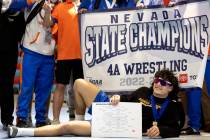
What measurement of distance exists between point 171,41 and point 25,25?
154 cm

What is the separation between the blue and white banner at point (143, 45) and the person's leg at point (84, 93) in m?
0.38

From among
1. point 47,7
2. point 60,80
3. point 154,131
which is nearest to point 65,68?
point 60,80

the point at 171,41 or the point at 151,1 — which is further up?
the point at 151,1

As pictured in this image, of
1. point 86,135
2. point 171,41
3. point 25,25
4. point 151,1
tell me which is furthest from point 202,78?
point 25,25

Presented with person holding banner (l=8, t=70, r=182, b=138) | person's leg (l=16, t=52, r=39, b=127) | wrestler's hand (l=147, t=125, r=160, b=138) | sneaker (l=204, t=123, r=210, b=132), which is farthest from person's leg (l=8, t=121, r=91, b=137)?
sneaker (l=204, t=123, r=210, b=132)

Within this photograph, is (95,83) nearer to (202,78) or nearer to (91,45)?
(91,45)

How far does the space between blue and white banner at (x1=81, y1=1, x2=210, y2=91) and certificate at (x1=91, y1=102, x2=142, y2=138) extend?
0.72 m

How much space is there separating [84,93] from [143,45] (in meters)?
0.83

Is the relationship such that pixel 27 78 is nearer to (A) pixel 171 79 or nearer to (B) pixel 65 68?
(B) pixel 65 68

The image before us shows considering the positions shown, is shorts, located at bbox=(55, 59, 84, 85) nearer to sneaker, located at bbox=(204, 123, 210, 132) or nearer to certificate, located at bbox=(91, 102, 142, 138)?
certificate, located at bbox=(91, 102, 142, 138)

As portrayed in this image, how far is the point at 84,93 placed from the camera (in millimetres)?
3998

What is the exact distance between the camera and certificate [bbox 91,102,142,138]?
3613 mm

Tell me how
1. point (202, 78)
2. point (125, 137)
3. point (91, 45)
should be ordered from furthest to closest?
point (91, 45) → point (202, 78) → point (125, 137)

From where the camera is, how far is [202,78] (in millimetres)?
4152
